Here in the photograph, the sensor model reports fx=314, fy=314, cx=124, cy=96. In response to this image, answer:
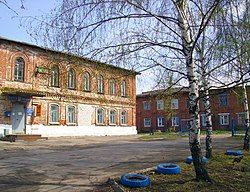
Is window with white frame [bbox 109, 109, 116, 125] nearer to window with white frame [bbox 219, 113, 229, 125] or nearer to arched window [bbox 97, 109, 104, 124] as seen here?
arched window [bbox 97, 109, 104, 124]

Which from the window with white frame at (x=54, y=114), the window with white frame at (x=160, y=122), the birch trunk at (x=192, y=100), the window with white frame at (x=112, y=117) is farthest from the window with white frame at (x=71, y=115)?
the window with white frame at (x=160, y=122)

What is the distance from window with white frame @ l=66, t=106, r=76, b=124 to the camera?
102 feet

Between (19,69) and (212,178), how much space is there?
2217cm

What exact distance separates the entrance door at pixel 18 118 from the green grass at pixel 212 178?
1922cm

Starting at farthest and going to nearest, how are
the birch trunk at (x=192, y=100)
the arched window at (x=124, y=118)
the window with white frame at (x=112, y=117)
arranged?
the arched window at (x=124, y=118) → the window with white frame at (x=112, y=117) → the birch trunk at (x=192, y=100)

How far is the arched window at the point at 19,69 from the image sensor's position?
87.0 feet

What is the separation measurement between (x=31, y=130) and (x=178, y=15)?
2164 centimetres

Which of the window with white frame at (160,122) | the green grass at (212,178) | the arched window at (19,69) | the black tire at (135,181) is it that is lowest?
the green grass at (212,178)

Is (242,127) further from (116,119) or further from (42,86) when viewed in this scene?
(42,86)

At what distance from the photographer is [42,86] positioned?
2858 cm

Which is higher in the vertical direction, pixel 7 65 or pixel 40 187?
pixel 7 65

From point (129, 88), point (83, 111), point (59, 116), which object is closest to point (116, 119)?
point (83, 111)

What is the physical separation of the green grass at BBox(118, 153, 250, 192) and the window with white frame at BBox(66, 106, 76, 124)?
22104 mm

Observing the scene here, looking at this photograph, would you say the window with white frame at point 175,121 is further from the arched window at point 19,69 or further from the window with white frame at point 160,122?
the arched window at point 19,69
